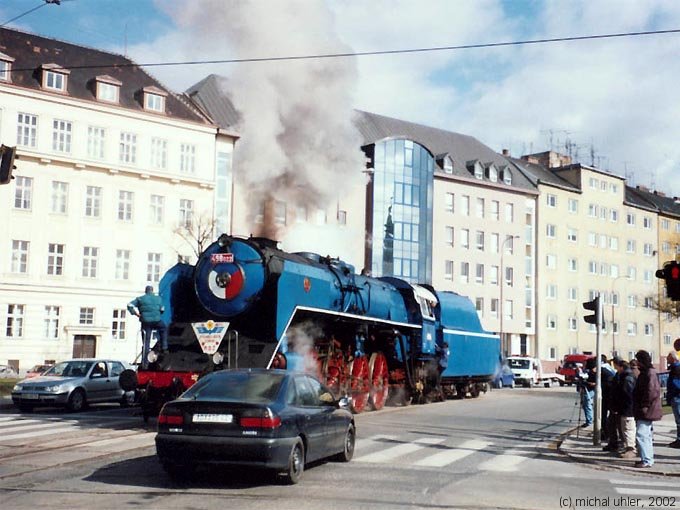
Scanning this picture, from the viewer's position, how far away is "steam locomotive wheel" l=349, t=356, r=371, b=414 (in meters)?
21.3

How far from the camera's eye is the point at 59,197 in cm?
4734

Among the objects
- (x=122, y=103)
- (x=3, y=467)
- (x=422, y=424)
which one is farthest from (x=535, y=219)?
(x=3, y=467)

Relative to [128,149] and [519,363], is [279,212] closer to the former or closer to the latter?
[128,149]

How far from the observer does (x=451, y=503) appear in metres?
9.38

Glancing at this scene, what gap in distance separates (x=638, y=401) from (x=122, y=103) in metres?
41.0

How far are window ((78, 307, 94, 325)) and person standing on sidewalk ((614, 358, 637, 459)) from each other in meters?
37.2

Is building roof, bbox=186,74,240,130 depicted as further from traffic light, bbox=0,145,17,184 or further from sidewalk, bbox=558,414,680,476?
sidewalk, bbox=558,414,680,476

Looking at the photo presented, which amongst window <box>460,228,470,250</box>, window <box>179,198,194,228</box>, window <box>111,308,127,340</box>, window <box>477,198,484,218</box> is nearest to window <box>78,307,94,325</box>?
window <box>111,308,127,340</box>

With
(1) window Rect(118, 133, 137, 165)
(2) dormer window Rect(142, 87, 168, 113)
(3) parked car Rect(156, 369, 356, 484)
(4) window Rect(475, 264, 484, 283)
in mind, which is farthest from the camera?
(4) window Rect(475, 264, 484, 283)

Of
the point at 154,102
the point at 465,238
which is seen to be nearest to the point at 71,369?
the point at 154,102

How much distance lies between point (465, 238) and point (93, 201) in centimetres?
3205

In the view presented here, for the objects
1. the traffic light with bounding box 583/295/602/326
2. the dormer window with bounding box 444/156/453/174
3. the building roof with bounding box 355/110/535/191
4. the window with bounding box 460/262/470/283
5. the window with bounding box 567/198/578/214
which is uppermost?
the building roof with bounding box 355/110/535/191

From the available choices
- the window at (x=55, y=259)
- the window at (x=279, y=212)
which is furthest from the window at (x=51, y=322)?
the window at (x=279, y=212)

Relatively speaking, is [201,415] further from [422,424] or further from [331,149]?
[331,149]
